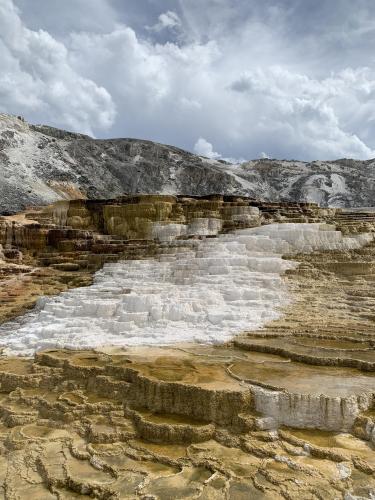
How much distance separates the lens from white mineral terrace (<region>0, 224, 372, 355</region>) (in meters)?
10.9

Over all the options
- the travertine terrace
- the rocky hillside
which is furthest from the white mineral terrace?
the rocky hillside

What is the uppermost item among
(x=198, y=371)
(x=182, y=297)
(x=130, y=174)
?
(x=130, y=174)

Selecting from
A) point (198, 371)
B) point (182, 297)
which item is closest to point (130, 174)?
point (182, 297)

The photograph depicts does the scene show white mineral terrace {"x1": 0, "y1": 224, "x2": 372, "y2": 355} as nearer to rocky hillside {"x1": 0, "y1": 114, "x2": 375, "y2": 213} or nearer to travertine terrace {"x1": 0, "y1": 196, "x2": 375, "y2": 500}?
travertine terrace {"x1": 0, "y1": 196, "x2": 375, "y2": 500}

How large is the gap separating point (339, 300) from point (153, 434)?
25.6 feet

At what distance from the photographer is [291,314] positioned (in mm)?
11836

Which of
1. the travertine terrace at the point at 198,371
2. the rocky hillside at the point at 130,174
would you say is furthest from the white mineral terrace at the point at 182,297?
the rocky hillside at the point at 130,174

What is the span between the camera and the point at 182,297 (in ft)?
41.2

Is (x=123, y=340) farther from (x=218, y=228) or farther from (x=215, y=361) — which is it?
(x=218, y=228)

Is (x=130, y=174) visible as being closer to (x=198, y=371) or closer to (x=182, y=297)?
(x=182, y=297)

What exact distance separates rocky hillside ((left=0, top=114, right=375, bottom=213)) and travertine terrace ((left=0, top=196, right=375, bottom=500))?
20.9 meters

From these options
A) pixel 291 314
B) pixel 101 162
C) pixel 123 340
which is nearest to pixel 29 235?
pixel 123 340

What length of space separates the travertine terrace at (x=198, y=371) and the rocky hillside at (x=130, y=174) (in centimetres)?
2093

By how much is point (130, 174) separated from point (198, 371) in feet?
129
